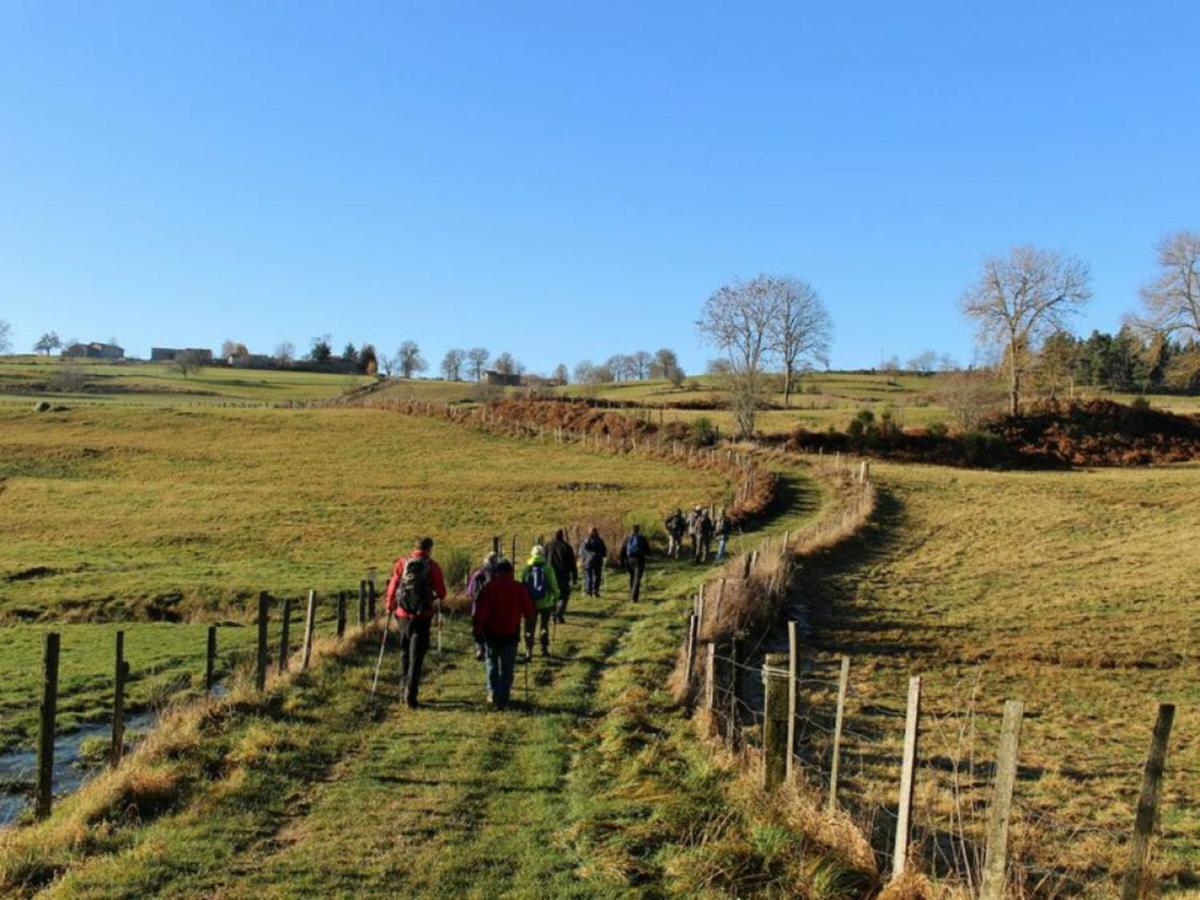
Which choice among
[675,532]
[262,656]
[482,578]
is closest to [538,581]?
[482,578]

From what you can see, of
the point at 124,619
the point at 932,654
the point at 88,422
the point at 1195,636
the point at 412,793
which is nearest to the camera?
the point at 412,793

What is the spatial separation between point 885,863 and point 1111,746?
714cm

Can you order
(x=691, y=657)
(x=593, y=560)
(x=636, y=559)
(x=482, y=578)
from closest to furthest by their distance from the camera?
(x=691, y=657) < (x=482, y=578) < (x=636, y=559) < (x=593, y=560)

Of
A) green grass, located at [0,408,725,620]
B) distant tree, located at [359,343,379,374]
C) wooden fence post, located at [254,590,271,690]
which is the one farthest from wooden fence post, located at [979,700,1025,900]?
distant tree, located at [359,343,379,374]

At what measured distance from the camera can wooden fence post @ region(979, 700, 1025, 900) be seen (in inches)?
237

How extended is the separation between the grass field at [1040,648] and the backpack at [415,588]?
16.8ft

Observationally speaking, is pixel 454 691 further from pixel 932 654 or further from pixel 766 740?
pixel 932 654

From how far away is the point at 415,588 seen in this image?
1234 cm

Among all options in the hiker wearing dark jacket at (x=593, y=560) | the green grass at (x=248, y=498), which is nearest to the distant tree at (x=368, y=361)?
the green grass at (x=248, y=498)

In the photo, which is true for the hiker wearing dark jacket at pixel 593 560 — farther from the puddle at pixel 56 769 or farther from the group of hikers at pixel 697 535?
the puddle at pixel 56 769

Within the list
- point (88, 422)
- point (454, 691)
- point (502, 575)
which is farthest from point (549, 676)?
point (88, 422)

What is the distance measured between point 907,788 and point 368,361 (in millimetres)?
187883

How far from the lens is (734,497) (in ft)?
147

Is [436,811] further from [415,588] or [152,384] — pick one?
[152,384]
